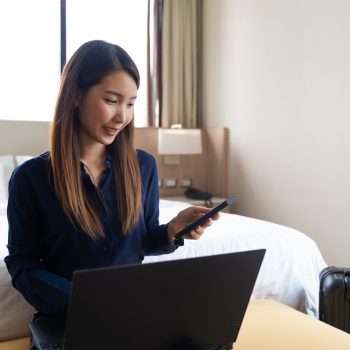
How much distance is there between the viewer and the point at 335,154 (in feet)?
8.47

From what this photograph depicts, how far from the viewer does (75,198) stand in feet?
3.28

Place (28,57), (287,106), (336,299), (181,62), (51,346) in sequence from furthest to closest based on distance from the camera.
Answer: (181,62) < (28,57) < (287,106) < (336,299) < (51,346)

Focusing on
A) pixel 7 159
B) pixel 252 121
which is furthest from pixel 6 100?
pixel 252 121

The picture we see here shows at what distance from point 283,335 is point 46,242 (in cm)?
70

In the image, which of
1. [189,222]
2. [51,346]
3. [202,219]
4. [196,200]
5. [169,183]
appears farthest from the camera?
[169,183]

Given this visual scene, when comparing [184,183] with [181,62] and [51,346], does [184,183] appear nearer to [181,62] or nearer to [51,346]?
[181,62]

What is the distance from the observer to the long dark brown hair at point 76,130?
100 cm

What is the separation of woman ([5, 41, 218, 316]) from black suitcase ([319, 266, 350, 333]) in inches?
35.0

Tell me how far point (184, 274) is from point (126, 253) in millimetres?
375

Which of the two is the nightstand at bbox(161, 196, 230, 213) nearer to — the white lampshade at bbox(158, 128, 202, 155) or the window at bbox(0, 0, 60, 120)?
the white lampshade at bbox(158, 128, 202, 155)

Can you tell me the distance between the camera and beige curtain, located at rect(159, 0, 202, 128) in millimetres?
3869

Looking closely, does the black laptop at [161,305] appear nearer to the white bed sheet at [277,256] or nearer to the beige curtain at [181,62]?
the white bed sheet at [277,256]

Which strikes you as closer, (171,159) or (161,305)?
(161,305)

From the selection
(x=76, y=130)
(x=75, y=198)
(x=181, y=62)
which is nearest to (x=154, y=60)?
(x=181, y=62)
